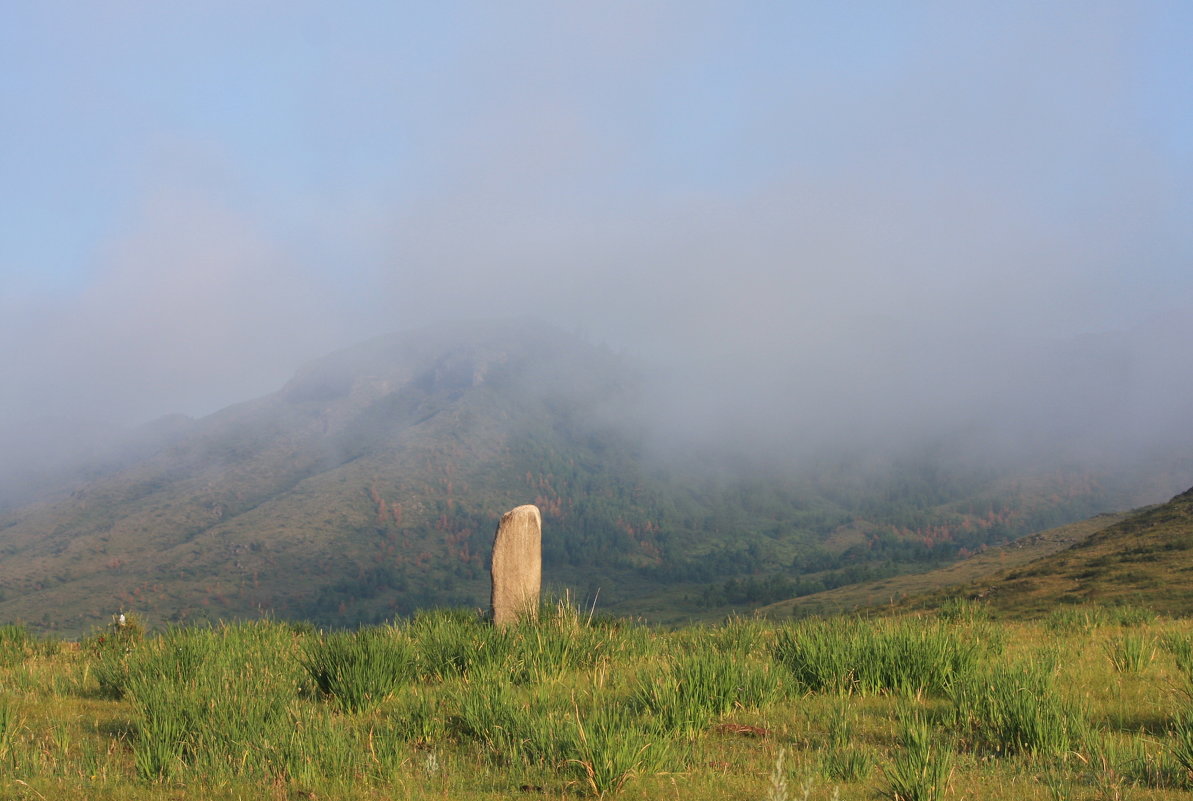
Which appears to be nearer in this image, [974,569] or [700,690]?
[700,690]

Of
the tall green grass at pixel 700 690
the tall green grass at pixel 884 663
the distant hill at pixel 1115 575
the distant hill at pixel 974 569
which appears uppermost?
the tall green grass at pixel 700 690

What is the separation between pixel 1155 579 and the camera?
35844 mm

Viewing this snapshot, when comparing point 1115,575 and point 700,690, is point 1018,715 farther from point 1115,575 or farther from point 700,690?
point 1115,575

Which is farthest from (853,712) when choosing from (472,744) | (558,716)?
(472,744)

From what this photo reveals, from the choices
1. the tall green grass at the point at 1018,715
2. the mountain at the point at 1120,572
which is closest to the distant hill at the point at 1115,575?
the mountain at the point at 1120,572

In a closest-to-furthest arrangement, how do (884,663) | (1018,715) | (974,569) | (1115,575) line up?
1. (1018,715)
2. (884,663)
3. (1115,575)
4. (974,569)

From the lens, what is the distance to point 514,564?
14.2m

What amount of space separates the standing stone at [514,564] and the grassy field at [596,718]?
172 centimetres

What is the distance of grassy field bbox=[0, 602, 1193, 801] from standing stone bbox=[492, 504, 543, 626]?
172cm

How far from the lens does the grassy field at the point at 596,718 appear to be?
6363 millimetres

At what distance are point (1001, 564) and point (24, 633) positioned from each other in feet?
262

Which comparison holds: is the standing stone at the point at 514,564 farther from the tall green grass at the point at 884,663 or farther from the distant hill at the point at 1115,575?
the distant hill at the point at 1115,575

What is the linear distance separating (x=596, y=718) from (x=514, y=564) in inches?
285

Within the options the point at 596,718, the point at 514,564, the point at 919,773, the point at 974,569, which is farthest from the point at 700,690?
the point at 974,569
